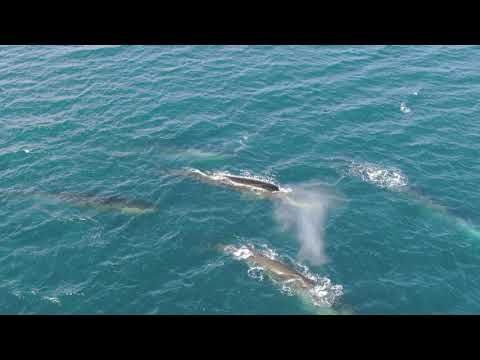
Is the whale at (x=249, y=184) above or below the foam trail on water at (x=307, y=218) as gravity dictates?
above

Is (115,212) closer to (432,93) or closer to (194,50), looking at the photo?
(194,50)

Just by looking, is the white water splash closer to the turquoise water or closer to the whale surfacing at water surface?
the turquoise water

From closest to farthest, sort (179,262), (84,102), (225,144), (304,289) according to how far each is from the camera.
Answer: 1. (304,289)
2. (179,262)
3. (225,144)
4. (84,102)

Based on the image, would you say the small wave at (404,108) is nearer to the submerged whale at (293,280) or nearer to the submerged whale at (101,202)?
the submerged whale at (293,280)

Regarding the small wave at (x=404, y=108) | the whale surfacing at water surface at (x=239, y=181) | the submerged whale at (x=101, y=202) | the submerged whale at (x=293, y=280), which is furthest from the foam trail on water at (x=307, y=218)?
the small wave at (x=404, y=108)
